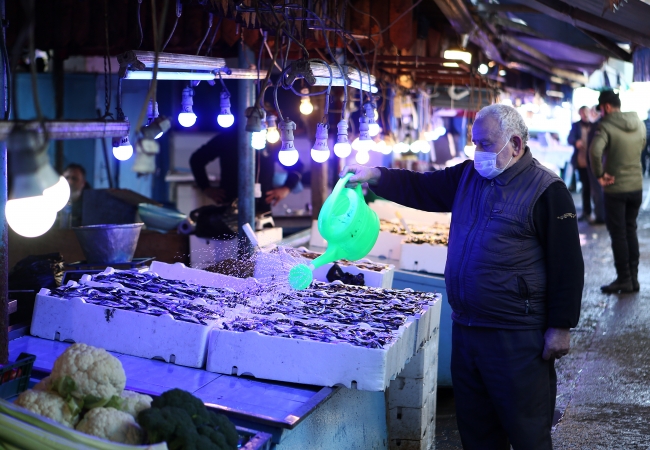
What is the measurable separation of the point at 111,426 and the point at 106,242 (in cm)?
308

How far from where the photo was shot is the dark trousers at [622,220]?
892 cm

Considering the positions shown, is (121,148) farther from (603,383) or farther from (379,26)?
(603,383)

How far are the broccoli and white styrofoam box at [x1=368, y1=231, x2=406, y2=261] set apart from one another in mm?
5105

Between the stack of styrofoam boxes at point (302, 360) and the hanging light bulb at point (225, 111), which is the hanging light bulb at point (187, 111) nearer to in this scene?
the hanging light bulb at point (225, 111)

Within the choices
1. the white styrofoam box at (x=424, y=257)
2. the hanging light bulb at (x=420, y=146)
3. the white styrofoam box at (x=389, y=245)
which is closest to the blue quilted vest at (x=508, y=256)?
the white styrofoam box at (x=424, y=257)

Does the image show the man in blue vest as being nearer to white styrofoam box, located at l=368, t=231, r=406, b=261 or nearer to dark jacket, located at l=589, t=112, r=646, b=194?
white styrofoam box, located at l=368, t=231, r=406, b=261

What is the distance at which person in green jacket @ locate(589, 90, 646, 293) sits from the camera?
891cm

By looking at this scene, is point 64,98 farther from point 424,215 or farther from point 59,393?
point 59,393

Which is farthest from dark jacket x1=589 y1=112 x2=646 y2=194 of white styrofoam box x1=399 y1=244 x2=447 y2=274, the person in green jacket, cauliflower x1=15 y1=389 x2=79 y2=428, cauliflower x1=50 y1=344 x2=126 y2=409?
cauliflower x1=15 y1=389 x2=79 y2=428

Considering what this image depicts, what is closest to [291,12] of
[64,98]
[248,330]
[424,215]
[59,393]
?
[248,330]

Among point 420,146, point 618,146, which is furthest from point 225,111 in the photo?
point 618,146

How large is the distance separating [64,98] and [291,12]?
599 centimetres

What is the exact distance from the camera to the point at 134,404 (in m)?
2.56

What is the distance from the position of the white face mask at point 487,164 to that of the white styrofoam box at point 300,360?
99 cm
